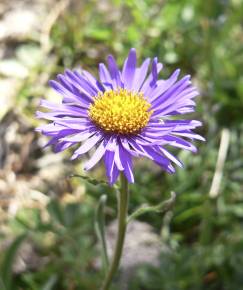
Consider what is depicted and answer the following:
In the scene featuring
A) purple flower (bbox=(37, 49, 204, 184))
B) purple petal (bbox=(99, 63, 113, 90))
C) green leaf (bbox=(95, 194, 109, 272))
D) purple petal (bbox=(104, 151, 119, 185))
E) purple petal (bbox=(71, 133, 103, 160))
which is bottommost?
green leaf (bbox=(95, 194, 109, 272))

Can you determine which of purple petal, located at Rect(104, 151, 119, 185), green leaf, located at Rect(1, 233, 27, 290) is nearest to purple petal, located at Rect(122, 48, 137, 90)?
purple petal, located at Rect(104, 151, 119, 185)

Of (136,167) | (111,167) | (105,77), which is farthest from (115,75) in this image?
(136,167)

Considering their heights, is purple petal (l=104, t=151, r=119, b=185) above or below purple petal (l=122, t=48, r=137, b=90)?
below

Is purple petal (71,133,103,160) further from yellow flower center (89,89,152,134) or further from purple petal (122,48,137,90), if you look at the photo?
purple petal (122,48,137,90)

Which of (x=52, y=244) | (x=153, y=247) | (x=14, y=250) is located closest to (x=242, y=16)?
(x=153, y=247)

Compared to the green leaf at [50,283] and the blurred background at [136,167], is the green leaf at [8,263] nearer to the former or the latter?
the blurred background at [136,167]

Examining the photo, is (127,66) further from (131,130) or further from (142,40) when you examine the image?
(142,40)
